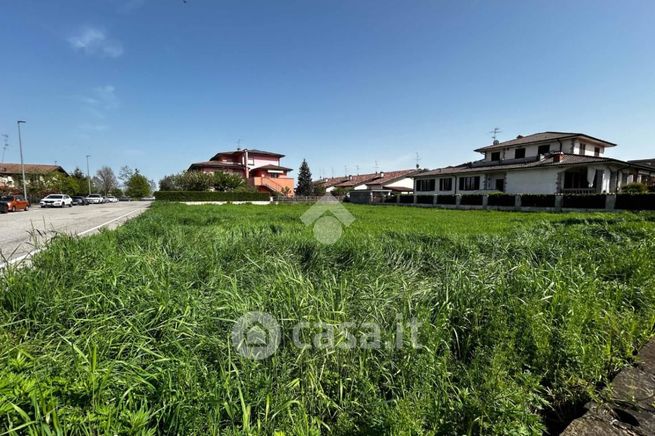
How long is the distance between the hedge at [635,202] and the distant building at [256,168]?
156ft

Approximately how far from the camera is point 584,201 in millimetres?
18812

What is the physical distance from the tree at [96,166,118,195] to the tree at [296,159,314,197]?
5623cm

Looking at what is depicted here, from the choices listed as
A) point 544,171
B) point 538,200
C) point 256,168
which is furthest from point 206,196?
point 544,171

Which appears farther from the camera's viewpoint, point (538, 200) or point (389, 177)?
point (389, 177)

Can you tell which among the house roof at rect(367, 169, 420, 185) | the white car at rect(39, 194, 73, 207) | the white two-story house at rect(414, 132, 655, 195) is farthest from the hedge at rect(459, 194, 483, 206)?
the white car at rect(39, 194, 73, 207)

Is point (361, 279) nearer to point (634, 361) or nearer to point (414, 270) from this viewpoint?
point (414, 270)

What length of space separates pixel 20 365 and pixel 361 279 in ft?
9.51

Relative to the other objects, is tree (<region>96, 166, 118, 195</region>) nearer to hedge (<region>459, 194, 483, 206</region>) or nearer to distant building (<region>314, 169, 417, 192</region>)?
distant building (<region>314, 169, 417, 192</region>)

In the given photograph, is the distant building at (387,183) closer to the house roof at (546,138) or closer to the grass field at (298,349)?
the house roof at (546,138)

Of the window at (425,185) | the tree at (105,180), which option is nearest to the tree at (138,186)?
the tree at (105,180)

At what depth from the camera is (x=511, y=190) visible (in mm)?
28266

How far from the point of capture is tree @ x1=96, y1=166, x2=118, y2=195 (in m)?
79.3

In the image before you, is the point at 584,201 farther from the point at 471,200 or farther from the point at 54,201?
the point at 54,201

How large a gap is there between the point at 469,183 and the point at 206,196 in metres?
34.7
